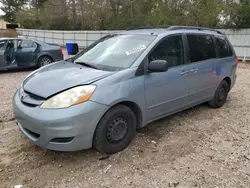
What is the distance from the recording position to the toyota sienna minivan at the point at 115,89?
8.62ft

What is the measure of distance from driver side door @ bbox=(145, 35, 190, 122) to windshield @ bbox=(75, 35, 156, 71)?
0.23 metres

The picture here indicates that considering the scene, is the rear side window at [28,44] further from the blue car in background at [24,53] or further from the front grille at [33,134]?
the front grille at [33,134]

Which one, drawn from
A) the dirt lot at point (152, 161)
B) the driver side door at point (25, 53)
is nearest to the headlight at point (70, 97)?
the dirt lot at point (152, 161)

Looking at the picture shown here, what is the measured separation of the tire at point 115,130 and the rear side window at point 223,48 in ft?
8.50

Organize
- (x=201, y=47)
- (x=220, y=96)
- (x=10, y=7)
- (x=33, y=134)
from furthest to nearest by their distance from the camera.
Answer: (x=10, y=7), (x=220, y=96), (x=201, y=47), (x=33, y=134)

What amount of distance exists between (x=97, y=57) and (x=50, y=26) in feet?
71.4

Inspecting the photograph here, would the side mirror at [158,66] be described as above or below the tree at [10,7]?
below

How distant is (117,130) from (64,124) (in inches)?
29.4

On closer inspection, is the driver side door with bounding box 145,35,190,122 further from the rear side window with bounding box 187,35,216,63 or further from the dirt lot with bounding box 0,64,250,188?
the dirt lot with bounding box 0,64,250,188

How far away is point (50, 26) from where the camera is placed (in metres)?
23.3

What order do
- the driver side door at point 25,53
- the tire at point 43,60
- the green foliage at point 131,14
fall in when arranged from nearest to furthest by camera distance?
the driver side door at point 25,53
the tire at point 43,60
the green foliage at point 131,14

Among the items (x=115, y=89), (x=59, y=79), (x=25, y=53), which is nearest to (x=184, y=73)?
(x=115, y=89)

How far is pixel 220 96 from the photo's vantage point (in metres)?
4.87

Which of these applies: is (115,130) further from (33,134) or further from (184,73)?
(184,73)
